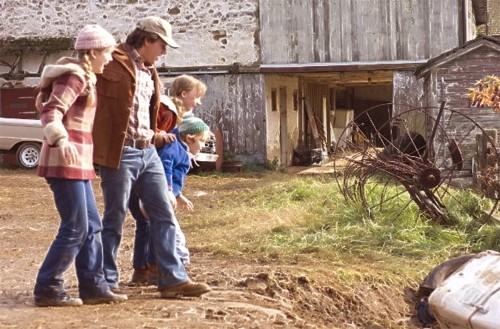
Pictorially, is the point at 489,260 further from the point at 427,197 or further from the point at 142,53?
the point at 427,197

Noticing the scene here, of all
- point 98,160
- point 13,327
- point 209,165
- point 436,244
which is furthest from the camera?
point 209,165

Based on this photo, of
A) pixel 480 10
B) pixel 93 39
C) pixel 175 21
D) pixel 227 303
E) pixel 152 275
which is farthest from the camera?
pixel 480 10

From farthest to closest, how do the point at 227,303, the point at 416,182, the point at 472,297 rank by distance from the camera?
the point at 416,182, the point at 227,303, the point at 472,297

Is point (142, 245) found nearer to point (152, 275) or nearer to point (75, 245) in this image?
point (152, 275)

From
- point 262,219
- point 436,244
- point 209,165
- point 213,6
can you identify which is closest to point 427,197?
point 436,244

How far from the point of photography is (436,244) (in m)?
9.49

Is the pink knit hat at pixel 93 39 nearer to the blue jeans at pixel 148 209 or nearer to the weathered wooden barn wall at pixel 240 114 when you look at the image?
the blue jeans at pixel 148 209

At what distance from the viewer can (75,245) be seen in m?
6.02

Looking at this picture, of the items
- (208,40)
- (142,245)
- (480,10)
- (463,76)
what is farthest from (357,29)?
(142,245)

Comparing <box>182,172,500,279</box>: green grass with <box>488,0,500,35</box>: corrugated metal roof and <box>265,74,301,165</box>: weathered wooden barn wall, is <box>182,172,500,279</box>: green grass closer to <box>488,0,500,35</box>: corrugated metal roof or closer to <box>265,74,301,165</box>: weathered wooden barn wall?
<box>265,74,301,165</box>: weathered wooden barn wall

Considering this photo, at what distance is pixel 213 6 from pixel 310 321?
55.5ft

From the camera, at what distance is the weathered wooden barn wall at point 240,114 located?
22.8 meters

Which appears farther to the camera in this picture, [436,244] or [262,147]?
[262,147]

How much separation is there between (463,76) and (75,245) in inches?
496
